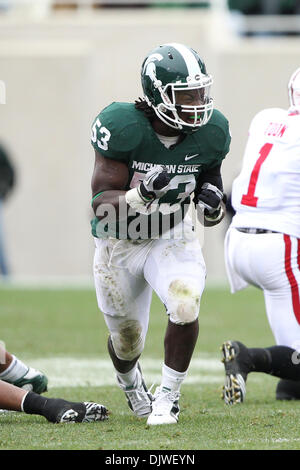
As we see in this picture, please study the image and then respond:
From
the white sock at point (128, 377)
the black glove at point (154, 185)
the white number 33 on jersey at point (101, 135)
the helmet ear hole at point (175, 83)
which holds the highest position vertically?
the helmet ear hole at point (175, 83)

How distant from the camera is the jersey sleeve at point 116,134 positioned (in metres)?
3.90

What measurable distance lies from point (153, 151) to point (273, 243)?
2.91 feet

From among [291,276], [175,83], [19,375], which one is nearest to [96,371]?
[19,375]

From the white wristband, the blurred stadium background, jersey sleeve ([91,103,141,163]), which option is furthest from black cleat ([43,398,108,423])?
the blurred stadium background

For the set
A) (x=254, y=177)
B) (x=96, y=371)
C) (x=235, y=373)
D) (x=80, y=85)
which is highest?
(x=254, y=177)

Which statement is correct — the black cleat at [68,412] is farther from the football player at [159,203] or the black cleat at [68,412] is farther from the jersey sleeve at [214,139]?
the jersey sleeve at [214,139]

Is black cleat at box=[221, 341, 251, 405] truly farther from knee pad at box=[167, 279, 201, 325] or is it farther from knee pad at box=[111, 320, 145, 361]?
knee pad at box=[167, 279, 201, 325]

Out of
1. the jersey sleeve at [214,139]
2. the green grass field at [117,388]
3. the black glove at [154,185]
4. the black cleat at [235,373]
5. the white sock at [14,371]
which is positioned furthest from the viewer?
the black cleat at [235,373]

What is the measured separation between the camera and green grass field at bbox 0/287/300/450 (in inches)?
137

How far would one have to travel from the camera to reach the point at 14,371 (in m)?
4.37

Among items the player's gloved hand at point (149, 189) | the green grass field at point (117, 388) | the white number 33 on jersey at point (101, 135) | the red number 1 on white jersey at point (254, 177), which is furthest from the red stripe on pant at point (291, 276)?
the white number 33 on jersey at point (101, 135)

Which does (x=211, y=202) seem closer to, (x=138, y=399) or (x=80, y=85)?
(x=138, y=399)

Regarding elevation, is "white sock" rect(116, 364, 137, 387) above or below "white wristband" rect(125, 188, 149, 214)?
below

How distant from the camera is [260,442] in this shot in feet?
11.2
